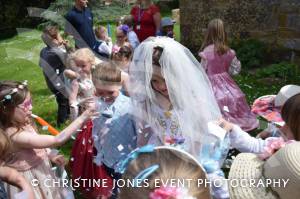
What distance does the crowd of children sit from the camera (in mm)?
2109

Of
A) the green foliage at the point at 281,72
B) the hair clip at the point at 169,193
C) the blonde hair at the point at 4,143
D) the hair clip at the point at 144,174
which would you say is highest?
the hair clip at the point at 144,174

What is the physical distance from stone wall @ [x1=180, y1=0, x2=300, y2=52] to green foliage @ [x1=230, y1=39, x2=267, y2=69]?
205 millimetres

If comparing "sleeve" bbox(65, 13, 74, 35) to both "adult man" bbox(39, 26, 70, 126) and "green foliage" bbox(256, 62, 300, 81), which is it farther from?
"green foliage" bbox(256, 62, 300, 81)

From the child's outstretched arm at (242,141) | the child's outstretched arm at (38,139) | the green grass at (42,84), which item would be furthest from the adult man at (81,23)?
the child's outstretched arm at (242,141)

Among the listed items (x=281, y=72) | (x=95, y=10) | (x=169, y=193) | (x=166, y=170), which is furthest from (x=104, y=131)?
(x=95, y=10)

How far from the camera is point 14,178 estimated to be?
9.21 feet

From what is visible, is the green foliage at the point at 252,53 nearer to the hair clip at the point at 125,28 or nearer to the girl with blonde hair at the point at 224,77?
the hair clip at the point at 125,28

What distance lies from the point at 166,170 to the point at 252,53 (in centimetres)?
627

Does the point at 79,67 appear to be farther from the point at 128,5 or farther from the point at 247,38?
the point at 128,5

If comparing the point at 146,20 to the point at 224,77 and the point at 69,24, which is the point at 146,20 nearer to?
the point at 69,24

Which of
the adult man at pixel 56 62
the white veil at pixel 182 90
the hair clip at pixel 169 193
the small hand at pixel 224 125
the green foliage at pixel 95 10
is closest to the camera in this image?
the hair clip at pixel 169 193

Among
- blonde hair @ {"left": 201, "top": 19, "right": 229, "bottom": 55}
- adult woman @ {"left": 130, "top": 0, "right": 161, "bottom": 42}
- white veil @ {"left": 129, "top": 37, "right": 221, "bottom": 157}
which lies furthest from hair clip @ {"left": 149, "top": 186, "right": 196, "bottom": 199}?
adult woman @ {"left": 130, "top": 0, "right": 161, "bottom": 42}

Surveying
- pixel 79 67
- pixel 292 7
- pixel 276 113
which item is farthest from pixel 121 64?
pixel 292 7

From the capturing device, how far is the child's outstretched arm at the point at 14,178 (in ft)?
9.16
